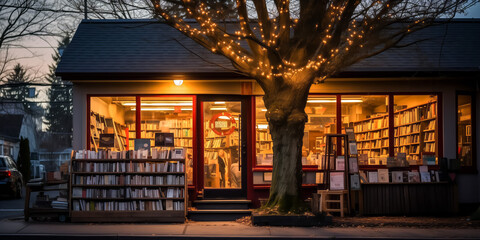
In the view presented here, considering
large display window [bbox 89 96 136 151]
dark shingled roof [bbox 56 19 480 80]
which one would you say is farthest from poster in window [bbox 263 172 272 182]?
large display window [bbox 89 96 136 151]

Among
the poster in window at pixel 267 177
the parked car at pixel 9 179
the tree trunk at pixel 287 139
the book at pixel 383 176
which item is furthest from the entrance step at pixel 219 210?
the parked car at pixel 9 179

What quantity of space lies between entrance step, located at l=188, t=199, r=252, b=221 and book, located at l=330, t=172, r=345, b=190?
6.76 ft

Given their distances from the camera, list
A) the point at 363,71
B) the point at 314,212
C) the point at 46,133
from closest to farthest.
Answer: the point at 314,212 → the point at 363,71 → the point at 46,133

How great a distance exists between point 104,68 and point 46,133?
172ft

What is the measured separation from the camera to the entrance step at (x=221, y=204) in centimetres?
1369

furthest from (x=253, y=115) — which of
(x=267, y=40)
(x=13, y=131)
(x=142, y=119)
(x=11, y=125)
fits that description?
(x=11, y=125)

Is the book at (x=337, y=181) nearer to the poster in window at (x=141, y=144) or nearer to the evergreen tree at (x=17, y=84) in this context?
the poster in window at (x=141, y=144)

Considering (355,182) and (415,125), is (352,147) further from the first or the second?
(415,125)

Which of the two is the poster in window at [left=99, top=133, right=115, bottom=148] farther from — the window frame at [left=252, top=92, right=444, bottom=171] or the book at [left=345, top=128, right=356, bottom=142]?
the book at [left=345, top=128, right=356, bottom=142]

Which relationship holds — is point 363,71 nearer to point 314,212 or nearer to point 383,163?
point 383,163

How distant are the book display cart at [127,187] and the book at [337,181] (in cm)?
342

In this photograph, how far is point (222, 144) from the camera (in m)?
14.3

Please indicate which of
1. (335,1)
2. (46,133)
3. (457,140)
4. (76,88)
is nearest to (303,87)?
(335,1)

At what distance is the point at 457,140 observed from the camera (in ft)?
46.9
